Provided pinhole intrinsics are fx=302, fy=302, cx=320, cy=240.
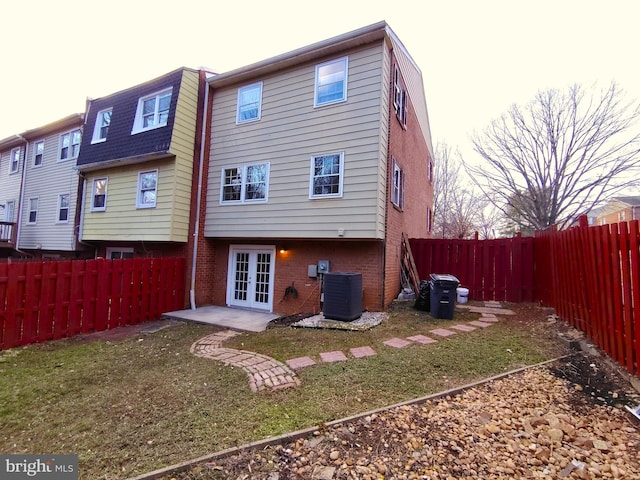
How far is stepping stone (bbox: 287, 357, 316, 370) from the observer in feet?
16.0

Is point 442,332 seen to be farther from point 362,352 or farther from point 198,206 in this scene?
point 198,206

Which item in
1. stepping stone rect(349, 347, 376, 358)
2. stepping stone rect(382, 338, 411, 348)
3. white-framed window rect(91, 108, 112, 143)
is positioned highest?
white-framed window rect(91, 108, 112, 143)

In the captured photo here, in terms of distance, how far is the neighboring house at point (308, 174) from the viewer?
813 centimetres

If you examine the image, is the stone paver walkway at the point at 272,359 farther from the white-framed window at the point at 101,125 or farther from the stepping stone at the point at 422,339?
the white-framed window at the point at 101,125

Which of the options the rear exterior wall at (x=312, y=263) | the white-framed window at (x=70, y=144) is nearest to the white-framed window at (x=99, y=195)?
the white-framed window at (x=70, y=144)

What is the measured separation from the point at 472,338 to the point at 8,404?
7.36 meters

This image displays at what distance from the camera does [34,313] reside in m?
6.78

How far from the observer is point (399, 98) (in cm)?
1002

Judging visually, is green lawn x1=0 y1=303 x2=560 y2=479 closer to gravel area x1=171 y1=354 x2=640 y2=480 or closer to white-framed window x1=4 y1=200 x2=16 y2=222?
gravel area x1=171 y1=354 x2=640 y2=480

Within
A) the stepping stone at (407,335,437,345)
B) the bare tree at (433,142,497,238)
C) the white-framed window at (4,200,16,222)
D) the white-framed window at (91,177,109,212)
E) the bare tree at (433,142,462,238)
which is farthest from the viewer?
the bare tree at (433,142,462,238)

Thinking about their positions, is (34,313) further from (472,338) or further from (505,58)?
(505,58)

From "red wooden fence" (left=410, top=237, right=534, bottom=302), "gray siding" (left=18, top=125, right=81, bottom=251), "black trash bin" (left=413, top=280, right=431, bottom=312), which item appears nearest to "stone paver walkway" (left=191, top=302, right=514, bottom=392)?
"black trash bin" (left=413, top=280, right=431, bottom=312)

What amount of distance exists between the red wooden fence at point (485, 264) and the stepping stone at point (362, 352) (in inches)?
246

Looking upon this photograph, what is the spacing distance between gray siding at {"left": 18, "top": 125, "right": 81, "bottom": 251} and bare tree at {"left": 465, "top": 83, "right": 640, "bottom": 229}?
68.4 ft
